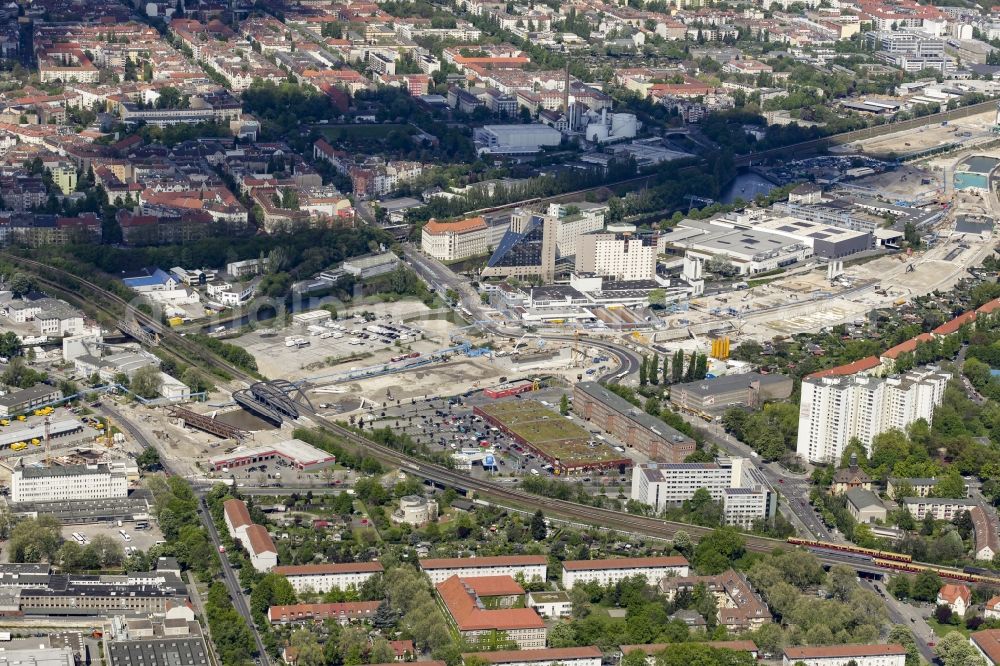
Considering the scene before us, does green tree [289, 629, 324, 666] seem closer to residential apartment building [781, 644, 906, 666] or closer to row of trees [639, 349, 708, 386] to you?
residential apartment building [781, 644, 906, 666]

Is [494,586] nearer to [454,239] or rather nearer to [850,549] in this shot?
[850,549]

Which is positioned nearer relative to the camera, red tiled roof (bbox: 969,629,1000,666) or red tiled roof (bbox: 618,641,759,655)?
red tiled roof (bbox: 618,641,759,655)

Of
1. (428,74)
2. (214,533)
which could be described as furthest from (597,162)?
(214,533)

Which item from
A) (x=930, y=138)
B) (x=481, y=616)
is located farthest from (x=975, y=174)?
(x=481, y=616)

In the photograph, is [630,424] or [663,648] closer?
[663,648]

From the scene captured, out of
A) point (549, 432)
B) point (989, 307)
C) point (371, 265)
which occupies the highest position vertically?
point (549, 432)

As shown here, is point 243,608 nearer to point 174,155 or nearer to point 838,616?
point 838,616

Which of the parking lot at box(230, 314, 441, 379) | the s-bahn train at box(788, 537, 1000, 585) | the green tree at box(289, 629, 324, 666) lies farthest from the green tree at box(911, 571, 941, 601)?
the parking lot at box(230, 314, 441, 379)

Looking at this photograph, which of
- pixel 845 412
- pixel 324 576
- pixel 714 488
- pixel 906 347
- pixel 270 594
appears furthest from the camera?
pixel 906 347
